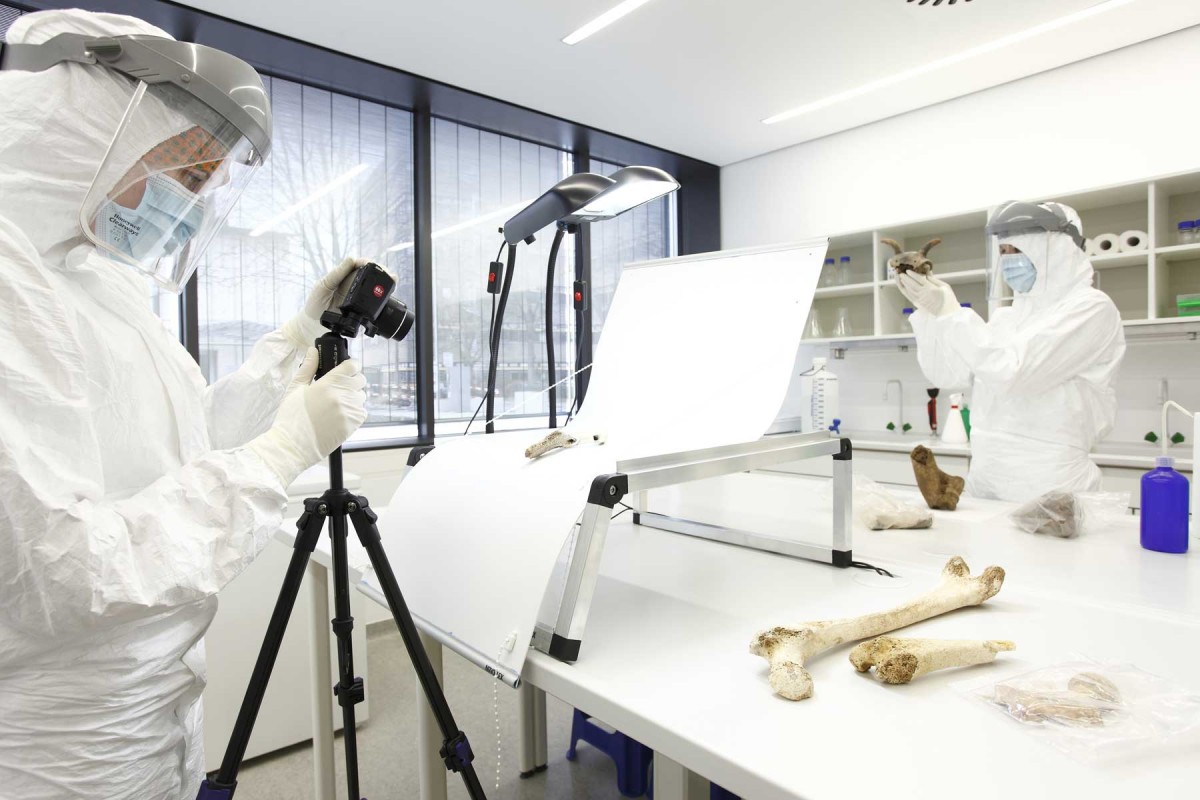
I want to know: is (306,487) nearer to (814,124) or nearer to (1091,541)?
(1091,541)

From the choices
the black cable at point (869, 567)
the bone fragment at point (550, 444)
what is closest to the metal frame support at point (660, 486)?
the black cable at point (869, 567)

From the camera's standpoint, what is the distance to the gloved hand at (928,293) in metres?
2.32

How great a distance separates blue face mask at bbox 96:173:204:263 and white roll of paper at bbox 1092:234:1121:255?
358 centimetres

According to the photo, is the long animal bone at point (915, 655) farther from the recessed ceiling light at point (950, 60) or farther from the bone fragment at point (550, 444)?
the recessed ceiling light at point (950, 60)

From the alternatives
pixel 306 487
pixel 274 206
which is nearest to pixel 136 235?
pixel 306 487

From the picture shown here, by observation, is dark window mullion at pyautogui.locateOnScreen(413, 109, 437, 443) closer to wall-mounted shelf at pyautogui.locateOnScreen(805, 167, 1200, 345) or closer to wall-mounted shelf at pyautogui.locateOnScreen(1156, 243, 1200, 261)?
wall-mounted shelf at pyautogui.locateOnScreen(805, 167, 1200, 345)

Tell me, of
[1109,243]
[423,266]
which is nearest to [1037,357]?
[1109,243]

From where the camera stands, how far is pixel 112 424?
35.7 inches

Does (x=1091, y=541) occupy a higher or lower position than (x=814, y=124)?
lower

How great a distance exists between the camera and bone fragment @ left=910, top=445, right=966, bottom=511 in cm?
167

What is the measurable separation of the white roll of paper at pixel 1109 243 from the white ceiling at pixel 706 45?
871 millimetres

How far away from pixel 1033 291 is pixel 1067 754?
7.54 ft

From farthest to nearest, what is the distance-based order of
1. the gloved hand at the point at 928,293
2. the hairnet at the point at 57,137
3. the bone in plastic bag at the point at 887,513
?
1. the gloved hand at the point at 928,293
2. the bone in plastic bag at the point at 887,513
3. the hairnet at the point at 57,137

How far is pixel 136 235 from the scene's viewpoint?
36.2 inches
